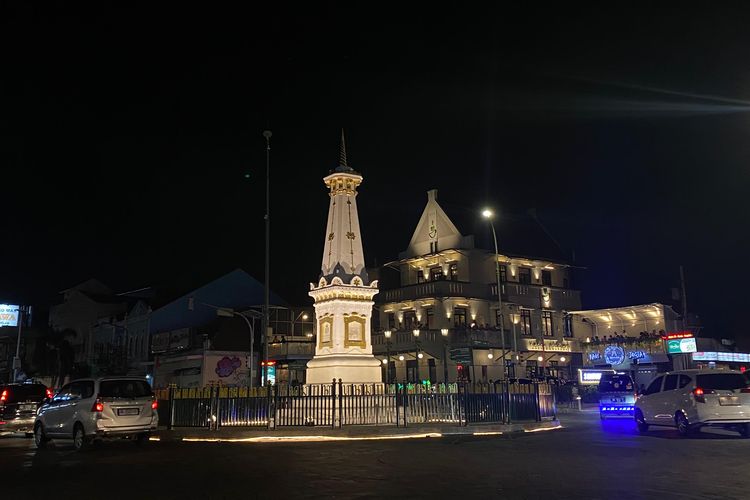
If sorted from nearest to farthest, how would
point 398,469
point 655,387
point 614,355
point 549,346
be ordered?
point 398,469, point 655,387, point 614,355, point 549,346

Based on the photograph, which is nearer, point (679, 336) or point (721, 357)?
point (679, 336)

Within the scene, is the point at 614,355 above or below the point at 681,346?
below

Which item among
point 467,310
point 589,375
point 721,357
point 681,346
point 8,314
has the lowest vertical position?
point 589,375

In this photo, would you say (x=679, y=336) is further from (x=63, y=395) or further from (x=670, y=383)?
(x=63, y=395)

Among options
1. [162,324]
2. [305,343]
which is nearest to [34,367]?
[162,324]

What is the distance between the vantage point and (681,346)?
141 feet

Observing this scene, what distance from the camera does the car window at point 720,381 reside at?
15.8 m

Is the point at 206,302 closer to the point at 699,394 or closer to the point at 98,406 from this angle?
the point at 98,406

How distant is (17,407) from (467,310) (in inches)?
1319

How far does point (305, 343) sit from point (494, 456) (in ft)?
123

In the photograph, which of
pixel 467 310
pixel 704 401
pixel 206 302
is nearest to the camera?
pixel 704 401

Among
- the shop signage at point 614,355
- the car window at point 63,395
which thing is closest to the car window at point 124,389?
the car window at point 63,395

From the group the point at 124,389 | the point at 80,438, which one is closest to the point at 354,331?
the point at 124,389

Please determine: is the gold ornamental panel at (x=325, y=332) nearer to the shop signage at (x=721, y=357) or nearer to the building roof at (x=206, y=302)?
the building roof at (x=206, y=302)
